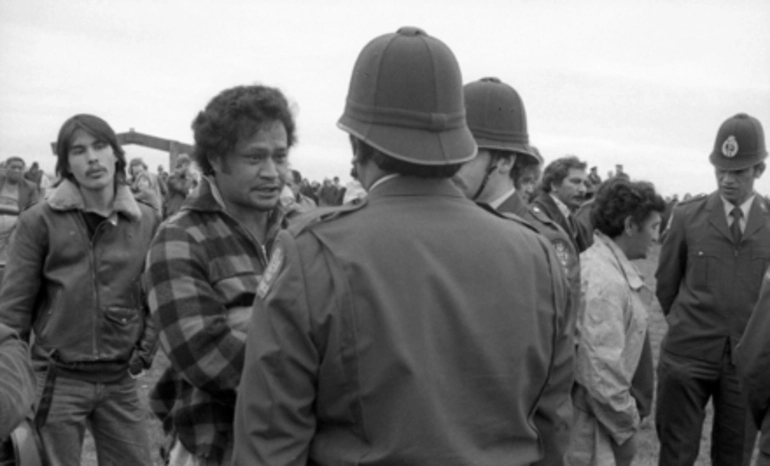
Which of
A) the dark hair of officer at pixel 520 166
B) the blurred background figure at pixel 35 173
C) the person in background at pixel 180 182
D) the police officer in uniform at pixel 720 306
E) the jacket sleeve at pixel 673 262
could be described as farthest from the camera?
the blurred background figure at pixel 35 173

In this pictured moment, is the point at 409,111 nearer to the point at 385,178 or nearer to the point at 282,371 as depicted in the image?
the point at 385,178

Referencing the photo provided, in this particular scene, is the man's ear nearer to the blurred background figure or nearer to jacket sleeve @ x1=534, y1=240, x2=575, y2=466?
jacket sleeve @ x1=534, y1=240, x2=575, y2=466

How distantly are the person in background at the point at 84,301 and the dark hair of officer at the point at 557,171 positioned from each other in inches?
162

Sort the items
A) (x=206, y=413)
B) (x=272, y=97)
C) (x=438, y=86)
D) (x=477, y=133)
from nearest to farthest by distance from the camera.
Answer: (x=438, y=86) → (x=206, y=413) → (x=272, y=97) → (x=477, y=133)

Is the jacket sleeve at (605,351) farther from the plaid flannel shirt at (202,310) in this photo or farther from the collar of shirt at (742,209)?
the collar of shirt at (742,209)

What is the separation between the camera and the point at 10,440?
289cm

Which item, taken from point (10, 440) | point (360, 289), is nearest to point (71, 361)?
point (10, 440)

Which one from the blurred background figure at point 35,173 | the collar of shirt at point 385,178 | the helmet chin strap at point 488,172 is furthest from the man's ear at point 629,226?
the blurred background figure at point 35,173

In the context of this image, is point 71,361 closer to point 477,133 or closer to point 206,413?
point 206,413

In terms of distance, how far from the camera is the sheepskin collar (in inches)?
177

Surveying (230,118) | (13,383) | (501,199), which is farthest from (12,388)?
(501,199)

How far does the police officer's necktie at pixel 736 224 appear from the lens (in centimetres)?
579

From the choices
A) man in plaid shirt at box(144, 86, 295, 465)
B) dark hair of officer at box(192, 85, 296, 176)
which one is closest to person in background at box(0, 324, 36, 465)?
man in plaid shirt at box(144, 86, 295, 465)

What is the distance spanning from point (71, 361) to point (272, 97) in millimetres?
2018
